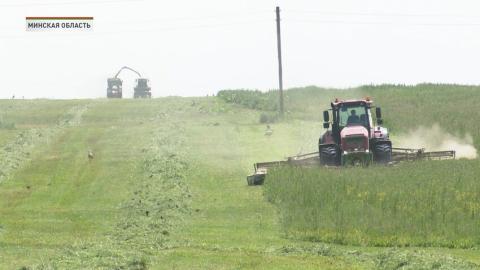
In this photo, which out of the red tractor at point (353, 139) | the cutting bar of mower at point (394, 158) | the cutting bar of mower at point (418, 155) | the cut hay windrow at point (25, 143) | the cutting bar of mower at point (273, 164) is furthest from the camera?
the cut hay windrow at point (25, 143)

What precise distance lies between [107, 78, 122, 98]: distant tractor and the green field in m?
18.3

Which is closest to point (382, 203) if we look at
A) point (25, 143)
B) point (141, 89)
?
point (25, 143)

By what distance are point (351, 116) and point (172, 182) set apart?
8.76 metres

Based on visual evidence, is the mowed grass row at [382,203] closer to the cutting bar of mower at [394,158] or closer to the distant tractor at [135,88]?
the cutting bar of mower at [394,158]

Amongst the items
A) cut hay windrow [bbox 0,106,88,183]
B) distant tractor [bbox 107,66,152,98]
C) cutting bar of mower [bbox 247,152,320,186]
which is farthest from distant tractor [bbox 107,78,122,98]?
cutting bar of mower [bbox 247,152,320,186]

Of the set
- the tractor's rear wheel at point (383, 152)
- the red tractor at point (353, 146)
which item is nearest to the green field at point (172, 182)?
the red tractor at point (353, 146)

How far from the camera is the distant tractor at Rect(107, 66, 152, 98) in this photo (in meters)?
92.1

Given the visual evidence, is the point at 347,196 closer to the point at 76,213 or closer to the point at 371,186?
the point at 371,186

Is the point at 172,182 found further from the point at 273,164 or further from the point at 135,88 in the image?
the point at 135,88

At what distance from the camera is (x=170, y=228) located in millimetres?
27938

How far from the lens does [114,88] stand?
304 ft

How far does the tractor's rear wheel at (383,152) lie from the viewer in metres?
39.5

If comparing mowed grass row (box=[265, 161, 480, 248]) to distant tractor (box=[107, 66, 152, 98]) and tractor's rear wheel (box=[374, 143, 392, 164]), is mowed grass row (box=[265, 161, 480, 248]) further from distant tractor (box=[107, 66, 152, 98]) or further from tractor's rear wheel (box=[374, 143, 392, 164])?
distant tractor (box=[107, 66, 152, 98])

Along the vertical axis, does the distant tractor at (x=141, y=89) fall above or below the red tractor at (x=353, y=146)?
above
